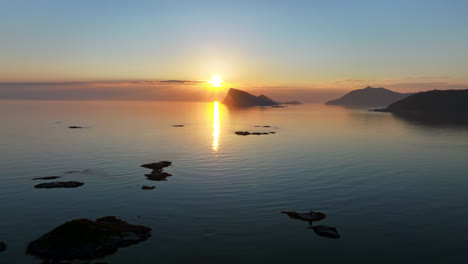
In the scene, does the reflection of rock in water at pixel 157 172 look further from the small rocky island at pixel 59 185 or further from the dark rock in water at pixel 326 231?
the dark rock in water at pixel 326 231

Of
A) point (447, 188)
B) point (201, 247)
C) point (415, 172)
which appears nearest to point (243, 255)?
point (201, 247)

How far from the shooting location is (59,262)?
27750 mm

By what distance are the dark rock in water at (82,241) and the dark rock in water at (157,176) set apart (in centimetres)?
2535

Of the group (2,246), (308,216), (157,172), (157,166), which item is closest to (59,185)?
(157,172)

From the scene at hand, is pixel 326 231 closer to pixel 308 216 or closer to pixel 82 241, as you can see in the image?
pixel 308 216

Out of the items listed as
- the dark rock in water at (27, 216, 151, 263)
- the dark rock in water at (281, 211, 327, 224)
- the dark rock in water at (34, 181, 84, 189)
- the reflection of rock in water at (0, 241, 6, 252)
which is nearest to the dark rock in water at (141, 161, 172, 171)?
the dark rock in water at (34, 181, 84, 189)

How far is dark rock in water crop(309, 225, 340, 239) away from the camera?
1335 inches

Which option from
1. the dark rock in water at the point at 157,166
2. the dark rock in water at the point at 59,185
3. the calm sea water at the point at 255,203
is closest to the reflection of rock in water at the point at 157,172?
the dark rock in water at the point at 157,166

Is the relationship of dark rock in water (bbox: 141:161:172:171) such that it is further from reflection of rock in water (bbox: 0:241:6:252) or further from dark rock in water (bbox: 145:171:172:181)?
reflection of rock in water (bbox: 0:241:6:252)

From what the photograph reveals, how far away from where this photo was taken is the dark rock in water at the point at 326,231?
1335 inches

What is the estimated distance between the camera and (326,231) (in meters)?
34.7

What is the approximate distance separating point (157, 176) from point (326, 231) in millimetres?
37227

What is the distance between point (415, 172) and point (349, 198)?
98.1ft

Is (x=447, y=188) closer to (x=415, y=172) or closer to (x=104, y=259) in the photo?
(x=415, y=172)
